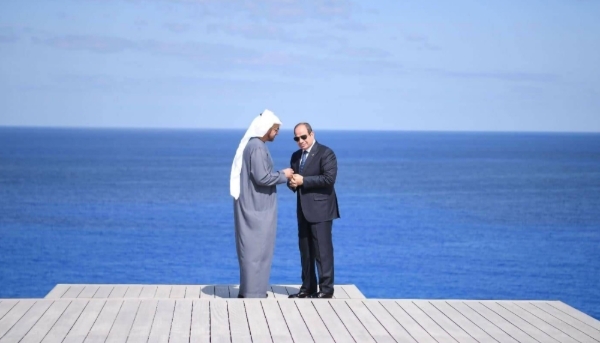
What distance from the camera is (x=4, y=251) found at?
38531 mm

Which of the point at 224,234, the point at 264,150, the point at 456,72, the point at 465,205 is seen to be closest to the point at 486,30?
the point at 456,72

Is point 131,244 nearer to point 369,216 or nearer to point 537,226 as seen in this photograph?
point 369,216

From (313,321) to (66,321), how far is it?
1.78m

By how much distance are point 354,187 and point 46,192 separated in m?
18.6

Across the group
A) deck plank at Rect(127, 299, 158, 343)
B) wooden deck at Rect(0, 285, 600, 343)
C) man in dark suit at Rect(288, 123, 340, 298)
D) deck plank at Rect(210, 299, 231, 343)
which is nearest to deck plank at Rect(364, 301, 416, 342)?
wooden deck at Rect(0, 285, 600, 343)

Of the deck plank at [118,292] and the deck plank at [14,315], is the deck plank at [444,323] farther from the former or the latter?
the deck plank at [14,315]

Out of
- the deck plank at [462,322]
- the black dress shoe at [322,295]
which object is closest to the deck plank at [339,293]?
the black dress shoe at [322,295]

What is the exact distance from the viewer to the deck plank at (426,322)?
290 inches

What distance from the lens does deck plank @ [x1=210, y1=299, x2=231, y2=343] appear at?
723 cm

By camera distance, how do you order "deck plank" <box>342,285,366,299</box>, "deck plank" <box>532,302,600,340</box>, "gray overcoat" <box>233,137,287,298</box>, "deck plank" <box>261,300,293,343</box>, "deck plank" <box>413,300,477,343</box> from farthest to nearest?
"deck plank" <box>342,285,366,299</box>
"gray overcoat" <box>233,137,287,298</box>
"deck plank" <box>532,302,600,340</box>
"deck plank" <box>413,300,477,343</box>
"deck plank" <box>261,300,293,343</box>

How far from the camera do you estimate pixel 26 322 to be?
764 centimetres

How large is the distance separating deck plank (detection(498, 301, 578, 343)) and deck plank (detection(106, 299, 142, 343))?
115 inches

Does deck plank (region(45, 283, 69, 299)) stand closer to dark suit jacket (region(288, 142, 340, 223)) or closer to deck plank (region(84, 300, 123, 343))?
deck plank (region(84, 300, 123, 343))

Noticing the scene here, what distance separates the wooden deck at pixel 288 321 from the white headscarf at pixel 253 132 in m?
1.09
